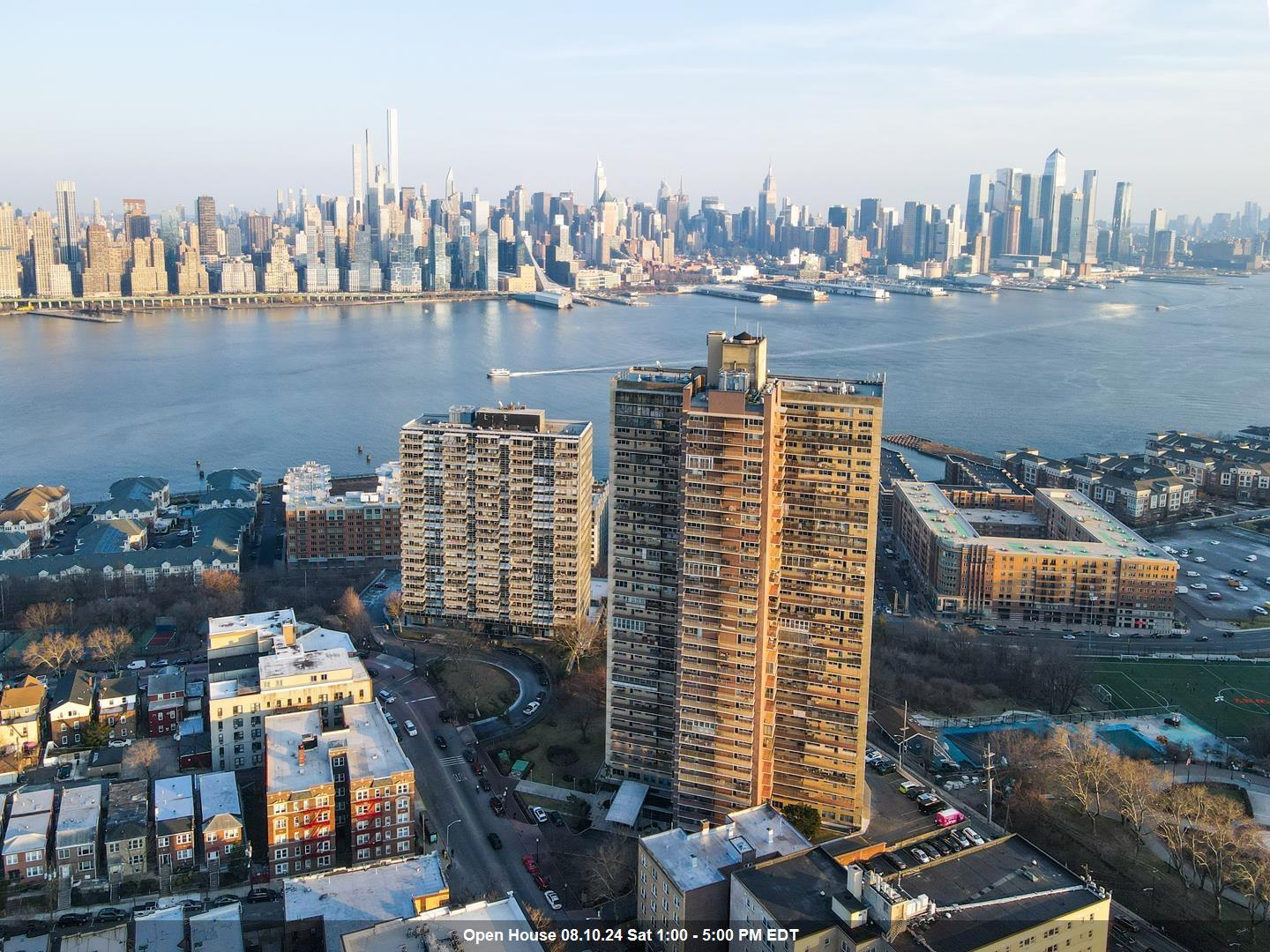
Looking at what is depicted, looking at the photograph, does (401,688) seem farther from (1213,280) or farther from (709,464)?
(1213,280)

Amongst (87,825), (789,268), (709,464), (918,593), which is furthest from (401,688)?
(789,268)

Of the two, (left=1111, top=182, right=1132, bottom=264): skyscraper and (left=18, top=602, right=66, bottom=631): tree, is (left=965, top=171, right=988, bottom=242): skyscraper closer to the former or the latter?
(left=1111, top=182, right=1132, bottom=264): skyscraper

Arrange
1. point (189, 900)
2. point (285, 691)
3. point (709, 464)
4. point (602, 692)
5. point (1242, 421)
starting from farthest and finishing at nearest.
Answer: point (1242, 421) < point (602, 692) < point (285, 691) < point (709, 464) < point (189, 900)

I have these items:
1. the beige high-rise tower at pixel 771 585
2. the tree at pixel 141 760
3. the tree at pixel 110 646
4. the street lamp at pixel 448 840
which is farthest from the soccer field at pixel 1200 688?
the tree at pixel 110 646

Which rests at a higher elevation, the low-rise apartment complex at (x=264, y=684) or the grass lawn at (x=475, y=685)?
the low-rise apartment complex at (x=264, y=684)

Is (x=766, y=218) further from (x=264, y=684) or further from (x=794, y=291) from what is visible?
(x=264, y=684)

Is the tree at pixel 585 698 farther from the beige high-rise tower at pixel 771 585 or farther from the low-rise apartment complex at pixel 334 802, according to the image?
the low-rise apartment complex at pixel 334 802

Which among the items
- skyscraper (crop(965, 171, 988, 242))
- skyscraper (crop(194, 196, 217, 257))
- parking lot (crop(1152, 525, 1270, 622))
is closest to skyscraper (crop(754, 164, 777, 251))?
skyscraper (crop(965, 171, 988, 242))
